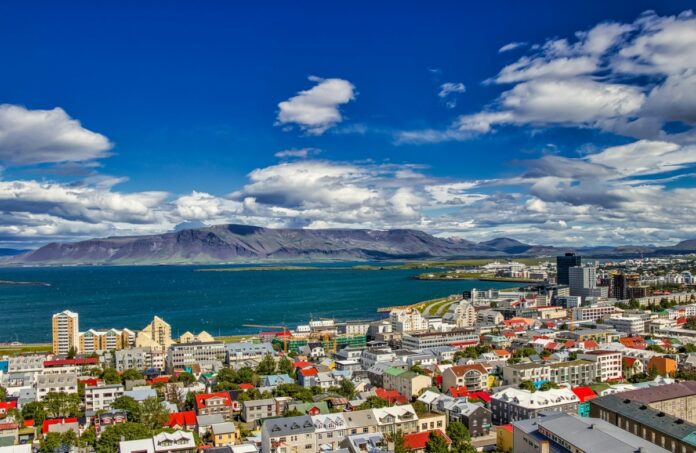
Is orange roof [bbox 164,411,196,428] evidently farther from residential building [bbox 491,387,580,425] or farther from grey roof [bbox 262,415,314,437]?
residential building [bbox 491,387,580,425]

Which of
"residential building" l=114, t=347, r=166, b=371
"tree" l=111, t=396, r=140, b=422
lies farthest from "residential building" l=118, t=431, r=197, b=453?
"residential building" l=114, t=347, r=166, b=371

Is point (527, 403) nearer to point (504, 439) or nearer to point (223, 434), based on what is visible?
point (504, 439)

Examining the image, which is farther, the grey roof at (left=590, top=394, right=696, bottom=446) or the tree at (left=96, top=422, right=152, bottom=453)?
the tree at (left=96, top=422, right=152, bottom=453)

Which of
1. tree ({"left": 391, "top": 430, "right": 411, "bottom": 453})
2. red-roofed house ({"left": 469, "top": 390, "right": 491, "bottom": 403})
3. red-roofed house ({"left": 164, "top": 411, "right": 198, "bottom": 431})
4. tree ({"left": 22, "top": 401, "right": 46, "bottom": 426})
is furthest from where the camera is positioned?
red-roofed house ({"left": 469, "top": 390, "right": 491, "bottom": 403})

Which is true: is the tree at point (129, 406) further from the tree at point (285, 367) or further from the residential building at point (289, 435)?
the tree at point (285, 367)

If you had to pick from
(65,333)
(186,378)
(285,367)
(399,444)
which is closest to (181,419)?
(186,378)

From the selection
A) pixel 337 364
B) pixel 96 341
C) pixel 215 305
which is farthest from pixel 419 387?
pixel 215 305
